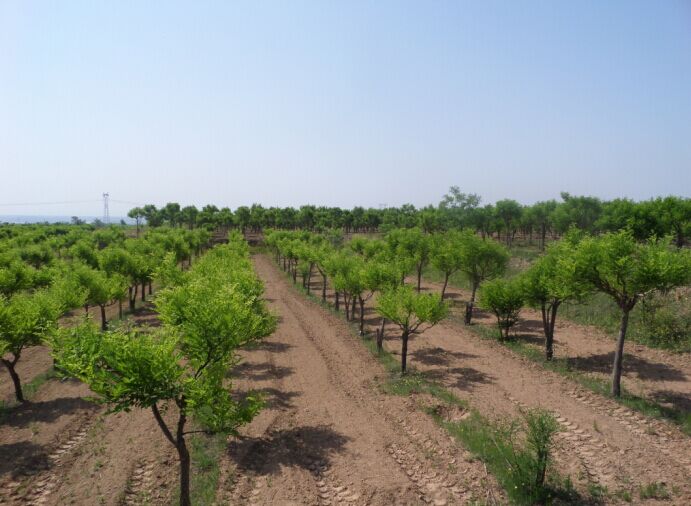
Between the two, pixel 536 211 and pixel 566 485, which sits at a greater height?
pixel 536 211

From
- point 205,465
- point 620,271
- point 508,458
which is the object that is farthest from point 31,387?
point 620,271

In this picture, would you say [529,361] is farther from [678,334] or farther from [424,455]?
[424,455]

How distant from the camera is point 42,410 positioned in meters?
20.6

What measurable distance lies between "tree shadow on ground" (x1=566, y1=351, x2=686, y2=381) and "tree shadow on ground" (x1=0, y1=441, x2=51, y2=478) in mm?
26910

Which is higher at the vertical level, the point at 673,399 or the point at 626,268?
the point at 626,268

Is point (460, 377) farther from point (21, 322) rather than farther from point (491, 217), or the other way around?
point (491, 217)

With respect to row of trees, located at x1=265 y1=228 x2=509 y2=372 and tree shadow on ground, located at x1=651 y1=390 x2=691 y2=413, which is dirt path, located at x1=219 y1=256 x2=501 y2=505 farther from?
tree shadow on ground, located at x1=651 y1=390 x2=691 y2=413

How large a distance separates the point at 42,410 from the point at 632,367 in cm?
3201

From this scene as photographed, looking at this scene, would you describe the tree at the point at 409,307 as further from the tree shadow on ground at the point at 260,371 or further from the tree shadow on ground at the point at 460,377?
the tree shadow on ground at the point at 260,371

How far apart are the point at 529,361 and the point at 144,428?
22076mm

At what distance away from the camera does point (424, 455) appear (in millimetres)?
16141

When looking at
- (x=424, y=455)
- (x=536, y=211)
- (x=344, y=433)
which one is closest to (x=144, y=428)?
(x=344, y=433)

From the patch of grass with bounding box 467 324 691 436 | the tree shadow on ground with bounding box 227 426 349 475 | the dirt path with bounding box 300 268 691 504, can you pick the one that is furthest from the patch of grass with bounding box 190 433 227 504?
the patch of grass with bounding box 467 324 691 436

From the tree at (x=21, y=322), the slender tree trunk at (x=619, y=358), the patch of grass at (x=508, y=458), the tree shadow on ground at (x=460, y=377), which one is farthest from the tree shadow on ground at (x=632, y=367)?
the tree at (x=21, y=322)
